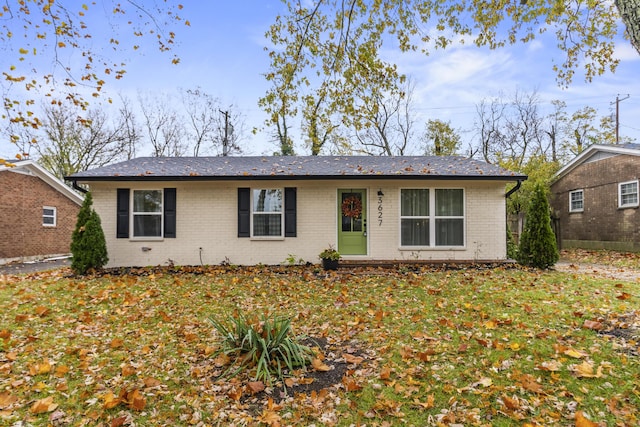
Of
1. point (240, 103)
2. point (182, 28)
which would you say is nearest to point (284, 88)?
point (182, 28)

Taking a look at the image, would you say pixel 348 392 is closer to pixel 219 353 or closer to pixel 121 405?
pixel 219 353

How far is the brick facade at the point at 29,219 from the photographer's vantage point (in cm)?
1384

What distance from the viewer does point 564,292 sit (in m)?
6.31

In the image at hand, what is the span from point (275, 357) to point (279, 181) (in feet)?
23.4

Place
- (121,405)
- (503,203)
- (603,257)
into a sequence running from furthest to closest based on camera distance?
1. (603,257)
2. (503,203)
3. (121,405)

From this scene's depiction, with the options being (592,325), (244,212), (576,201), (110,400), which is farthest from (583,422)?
(576,201)

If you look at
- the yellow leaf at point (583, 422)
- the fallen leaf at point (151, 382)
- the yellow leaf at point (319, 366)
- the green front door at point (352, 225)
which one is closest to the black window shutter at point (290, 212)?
the green front door at point (352, 225)

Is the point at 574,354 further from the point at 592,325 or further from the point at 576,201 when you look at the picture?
the point at 576,201

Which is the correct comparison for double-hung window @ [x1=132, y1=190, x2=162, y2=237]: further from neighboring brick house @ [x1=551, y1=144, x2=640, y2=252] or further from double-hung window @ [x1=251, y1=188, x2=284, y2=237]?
neighboring brick house @ [x1=551, y1=144, x2=640, y2=252]

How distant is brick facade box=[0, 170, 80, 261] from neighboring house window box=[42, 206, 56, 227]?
5.6 inches

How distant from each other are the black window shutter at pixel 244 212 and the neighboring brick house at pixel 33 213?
9690mm

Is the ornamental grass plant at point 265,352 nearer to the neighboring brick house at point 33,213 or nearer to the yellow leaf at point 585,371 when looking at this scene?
the yellow leaf at point 585,371

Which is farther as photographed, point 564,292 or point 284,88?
point 284,88

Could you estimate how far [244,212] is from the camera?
10.2 m
